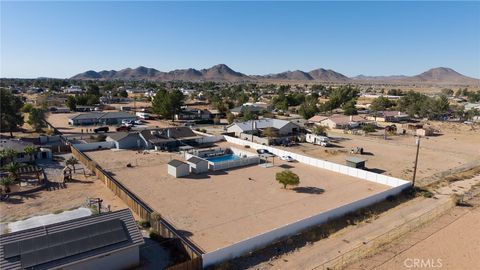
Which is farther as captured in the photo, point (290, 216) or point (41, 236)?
point (290, 216)

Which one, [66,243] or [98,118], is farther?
[98,118]

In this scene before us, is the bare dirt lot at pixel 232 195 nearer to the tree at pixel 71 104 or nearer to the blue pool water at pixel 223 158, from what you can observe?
the blue pool water at pixel 223 158

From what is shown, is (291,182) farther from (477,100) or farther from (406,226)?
(477,100)

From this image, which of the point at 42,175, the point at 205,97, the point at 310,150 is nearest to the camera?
the point at 42,175

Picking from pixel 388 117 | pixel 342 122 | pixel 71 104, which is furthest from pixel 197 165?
pixel 71 104

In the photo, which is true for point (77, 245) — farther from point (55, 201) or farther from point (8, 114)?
point (8, 114)

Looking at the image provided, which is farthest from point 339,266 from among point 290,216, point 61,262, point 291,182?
point 61,262

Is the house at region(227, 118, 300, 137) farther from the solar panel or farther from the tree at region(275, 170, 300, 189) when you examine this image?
the solar panel
